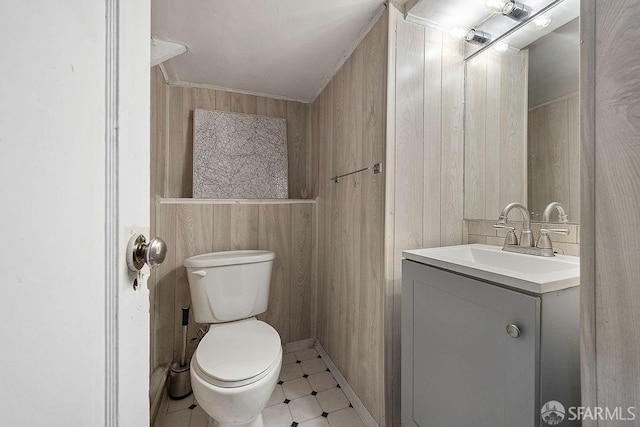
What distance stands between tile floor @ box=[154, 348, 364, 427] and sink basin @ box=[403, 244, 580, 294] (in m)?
1.00

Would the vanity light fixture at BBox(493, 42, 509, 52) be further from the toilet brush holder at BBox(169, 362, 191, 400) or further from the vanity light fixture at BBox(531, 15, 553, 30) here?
the toilet brush holder at BBox(169, 362, 191, 400)

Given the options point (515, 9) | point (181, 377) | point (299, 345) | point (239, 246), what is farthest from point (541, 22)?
point (181, 377)

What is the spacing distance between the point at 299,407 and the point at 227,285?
0.79 meters

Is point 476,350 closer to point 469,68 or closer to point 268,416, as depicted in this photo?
point 268,416

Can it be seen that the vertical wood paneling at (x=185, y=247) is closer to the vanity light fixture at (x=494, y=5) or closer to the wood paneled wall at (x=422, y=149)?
the wood paneled wall at (x=422, y=149)

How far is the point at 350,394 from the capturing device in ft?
4.72

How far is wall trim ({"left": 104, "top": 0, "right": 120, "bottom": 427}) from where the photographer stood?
331mm

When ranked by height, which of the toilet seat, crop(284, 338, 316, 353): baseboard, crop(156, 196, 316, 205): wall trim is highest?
crop(156, 196, 316, 205): wall trim

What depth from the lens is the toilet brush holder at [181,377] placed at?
1.48 metres

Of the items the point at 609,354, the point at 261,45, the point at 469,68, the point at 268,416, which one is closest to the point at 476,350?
the point at 609,354

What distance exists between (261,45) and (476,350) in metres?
1.71

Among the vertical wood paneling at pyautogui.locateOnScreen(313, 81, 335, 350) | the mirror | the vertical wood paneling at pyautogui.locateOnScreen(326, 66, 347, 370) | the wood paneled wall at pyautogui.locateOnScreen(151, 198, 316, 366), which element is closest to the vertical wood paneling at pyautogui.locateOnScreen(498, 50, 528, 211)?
the mirror

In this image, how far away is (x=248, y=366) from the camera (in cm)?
107

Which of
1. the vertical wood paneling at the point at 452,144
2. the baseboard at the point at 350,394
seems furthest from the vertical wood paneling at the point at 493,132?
the baseboard at the point at 350,394
